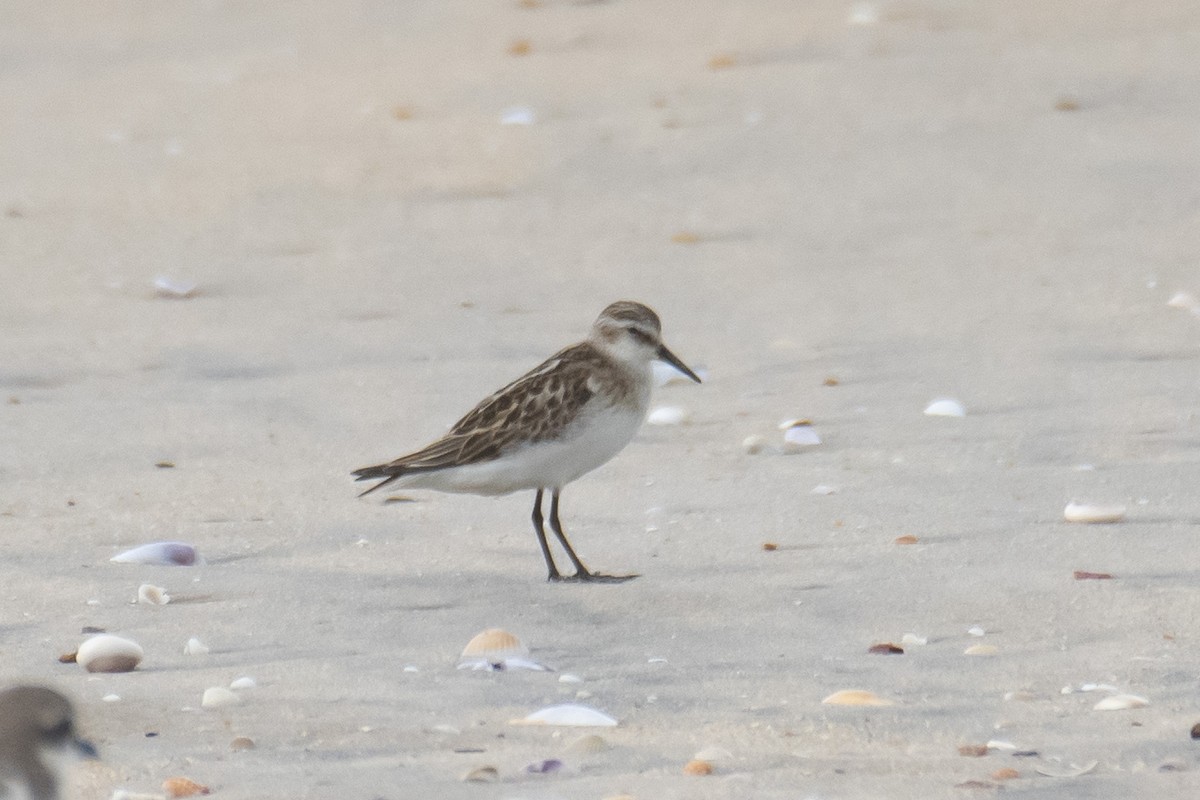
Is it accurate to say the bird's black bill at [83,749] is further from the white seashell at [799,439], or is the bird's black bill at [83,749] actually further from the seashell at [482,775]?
the white seashell at [799,439]

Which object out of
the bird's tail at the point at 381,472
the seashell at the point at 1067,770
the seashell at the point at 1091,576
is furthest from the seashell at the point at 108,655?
the seashell at the point at 1091,576

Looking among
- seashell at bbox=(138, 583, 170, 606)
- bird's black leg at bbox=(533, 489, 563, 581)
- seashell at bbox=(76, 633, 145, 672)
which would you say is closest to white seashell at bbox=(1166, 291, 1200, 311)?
bird's black leg at bbox=(533, 489, 563, 581)

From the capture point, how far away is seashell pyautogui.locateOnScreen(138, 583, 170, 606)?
5.27m

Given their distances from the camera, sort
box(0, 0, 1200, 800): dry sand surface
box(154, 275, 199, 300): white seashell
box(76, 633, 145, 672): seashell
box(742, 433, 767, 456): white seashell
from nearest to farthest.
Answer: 1. box(0, 0, 1200, 800): dry sand surface
2. box(76, 633, 145, 672): seashell
3. box(742, 433, 767, 456): white seashell
4. box(154, 275, 199, 300): white seashell

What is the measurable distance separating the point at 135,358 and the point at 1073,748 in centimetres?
505

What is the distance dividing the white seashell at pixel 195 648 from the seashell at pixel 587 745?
1.19 m

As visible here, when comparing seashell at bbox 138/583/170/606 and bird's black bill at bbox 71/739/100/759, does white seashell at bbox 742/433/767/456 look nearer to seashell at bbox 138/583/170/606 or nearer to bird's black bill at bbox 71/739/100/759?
seashell at bbox 138/583/170/606

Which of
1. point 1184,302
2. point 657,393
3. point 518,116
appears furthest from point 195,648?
point 518,116

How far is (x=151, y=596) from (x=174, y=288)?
12.4 feet

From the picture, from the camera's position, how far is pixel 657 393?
306 inches

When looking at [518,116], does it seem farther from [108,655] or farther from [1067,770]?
[1067,770]

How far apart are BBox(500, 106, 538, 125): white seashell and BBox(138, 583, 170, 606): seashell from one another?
221 inches

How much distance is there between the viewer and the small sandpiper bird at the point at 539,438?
5.75m

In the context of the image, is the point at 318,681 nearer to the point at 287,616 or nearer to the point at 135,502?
the point at 287,616
